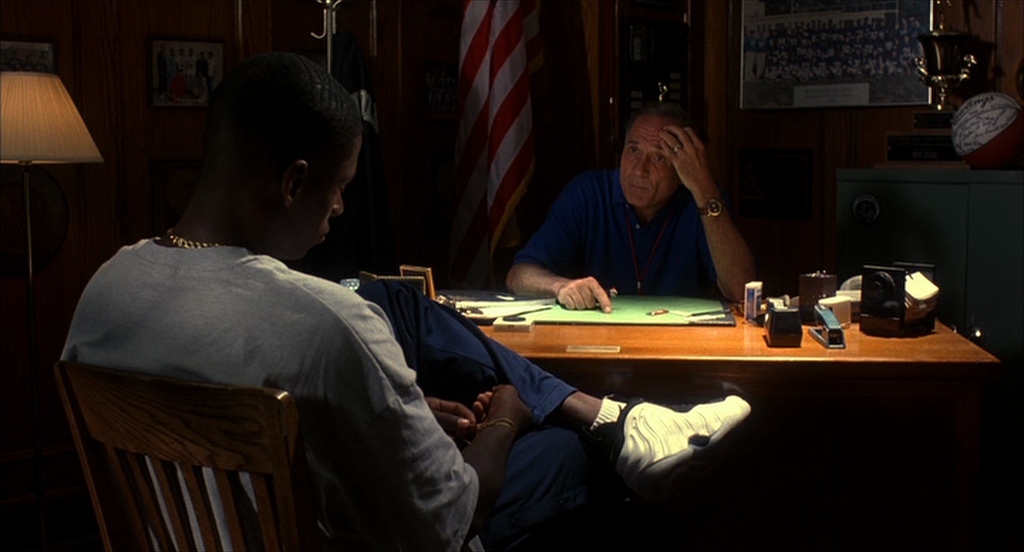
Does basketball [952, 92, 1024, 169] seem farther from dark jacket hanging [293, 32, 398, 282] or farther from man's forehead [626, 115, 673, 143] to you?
dark jacket hanging [293, 32, 398, 282]

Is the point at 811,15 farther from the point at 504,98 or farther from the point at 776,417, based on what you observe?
the point at 776,417

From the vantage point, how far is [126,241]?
12.4 ft

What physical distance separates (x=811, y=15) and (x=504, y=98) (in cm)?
139

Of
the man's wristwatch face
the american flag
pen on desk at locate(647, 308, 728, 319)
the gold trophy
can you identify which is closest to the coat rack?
the american flag

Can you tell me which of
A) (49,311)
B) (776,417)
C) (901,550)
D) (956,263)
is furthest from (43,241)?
(956,263)

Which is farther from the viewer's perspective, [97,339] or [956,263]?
[956,263]

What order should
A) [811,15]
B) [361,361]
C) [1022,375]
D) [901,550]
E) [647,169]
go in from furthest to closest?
[811,15] < [1022,375] < [647,169] < [901,550] < [361,361]

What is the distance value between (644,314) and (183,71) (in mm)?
1907

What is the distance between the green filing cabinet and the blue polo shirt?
2.61ft

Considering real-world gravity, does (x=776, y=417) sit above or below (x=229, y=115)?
below

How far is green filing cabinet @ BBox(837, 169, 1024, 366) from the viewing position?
3.59 m

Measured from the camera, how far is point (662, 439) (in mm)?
2057

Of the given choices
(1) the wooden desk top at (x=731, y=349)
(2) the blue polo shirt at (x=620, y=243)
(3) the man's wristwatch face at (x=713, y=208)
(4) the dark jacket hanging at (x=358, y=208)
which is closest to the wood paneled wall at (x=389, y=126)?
(4) the dark jacket hanging at (x=358, y=208)

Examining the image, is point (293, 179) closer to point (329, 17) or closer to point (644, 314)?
point (644, 314)
